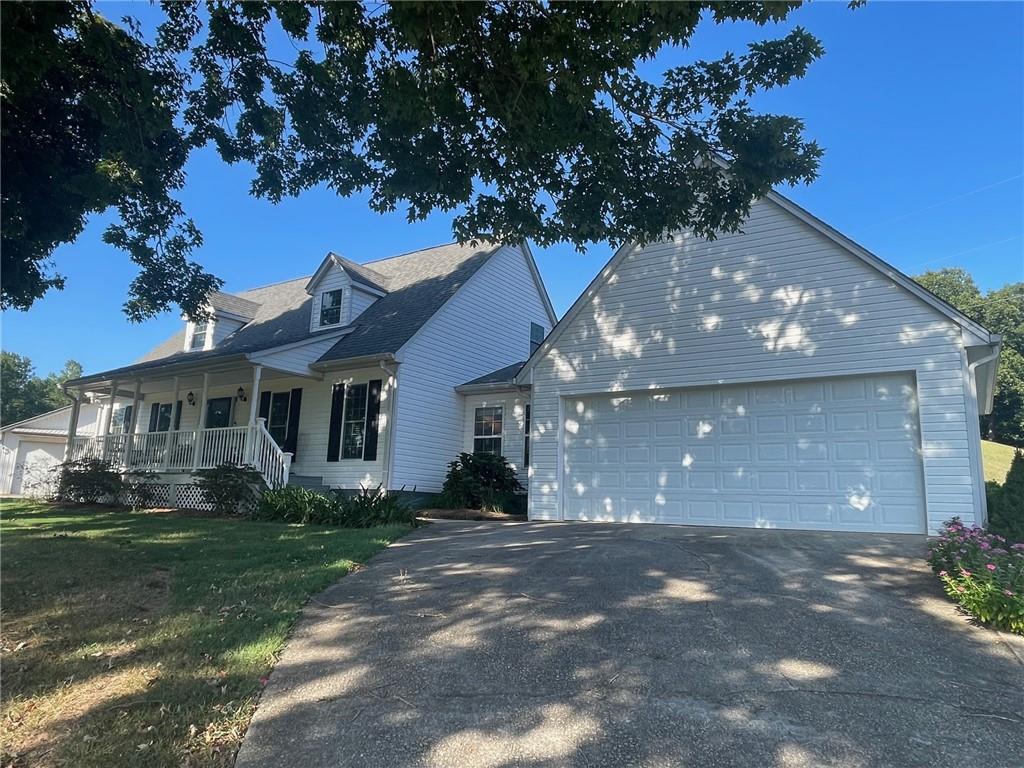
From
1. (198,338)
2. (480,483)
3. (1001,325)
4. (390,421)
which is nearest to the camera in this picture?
(480,483)

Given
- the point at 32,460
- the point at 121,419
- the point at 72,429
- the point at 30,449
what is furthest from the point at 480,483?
the point at 30,449

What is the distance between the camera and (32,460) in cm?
2734

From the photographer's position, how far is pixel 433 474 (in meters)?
15.5

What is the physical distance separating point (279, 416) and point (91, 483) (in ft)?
16.0

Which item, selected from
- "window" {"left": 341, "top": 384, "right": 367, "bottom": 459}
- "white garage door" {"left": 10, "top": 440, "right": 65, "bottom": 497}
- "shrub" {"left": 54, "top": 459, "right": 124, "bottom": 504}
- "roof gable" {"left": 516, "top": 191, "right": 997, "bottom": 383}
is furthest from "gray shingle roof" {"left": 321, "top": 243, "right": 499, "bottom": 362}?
"white garage door" {"left": 10, "top": 440, "right": 65, "bottom": 497}

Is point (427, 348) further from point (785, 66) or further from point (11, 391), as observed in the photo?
point (11, 391)

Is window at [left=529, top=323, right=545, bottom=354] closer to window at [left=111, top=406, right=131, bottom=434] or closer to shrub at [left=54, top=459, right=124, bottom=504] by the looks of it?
shrub at [left=54, top=459, right=124, bottom=504]

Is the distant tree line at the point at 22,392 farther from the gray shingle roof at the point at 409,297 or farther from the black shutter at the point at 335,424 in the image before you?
the black shutter at the point at 335,424

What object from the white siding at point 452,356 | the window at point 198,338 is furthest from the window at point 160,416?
the white siding at point 452,356

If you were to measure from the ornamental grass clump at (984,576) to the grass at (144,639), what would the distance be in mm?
5454

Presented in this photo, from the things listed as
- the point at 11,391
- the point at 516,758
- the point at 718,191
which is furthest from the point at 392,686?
the point at 11,391

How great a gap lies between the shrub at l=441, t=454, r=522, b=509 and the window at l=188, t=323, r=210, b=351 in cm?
1101

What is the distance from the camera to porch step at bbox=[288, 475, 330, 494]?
1537 centimetres

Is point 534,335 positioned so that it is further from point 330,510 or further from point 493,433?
point 330,510
